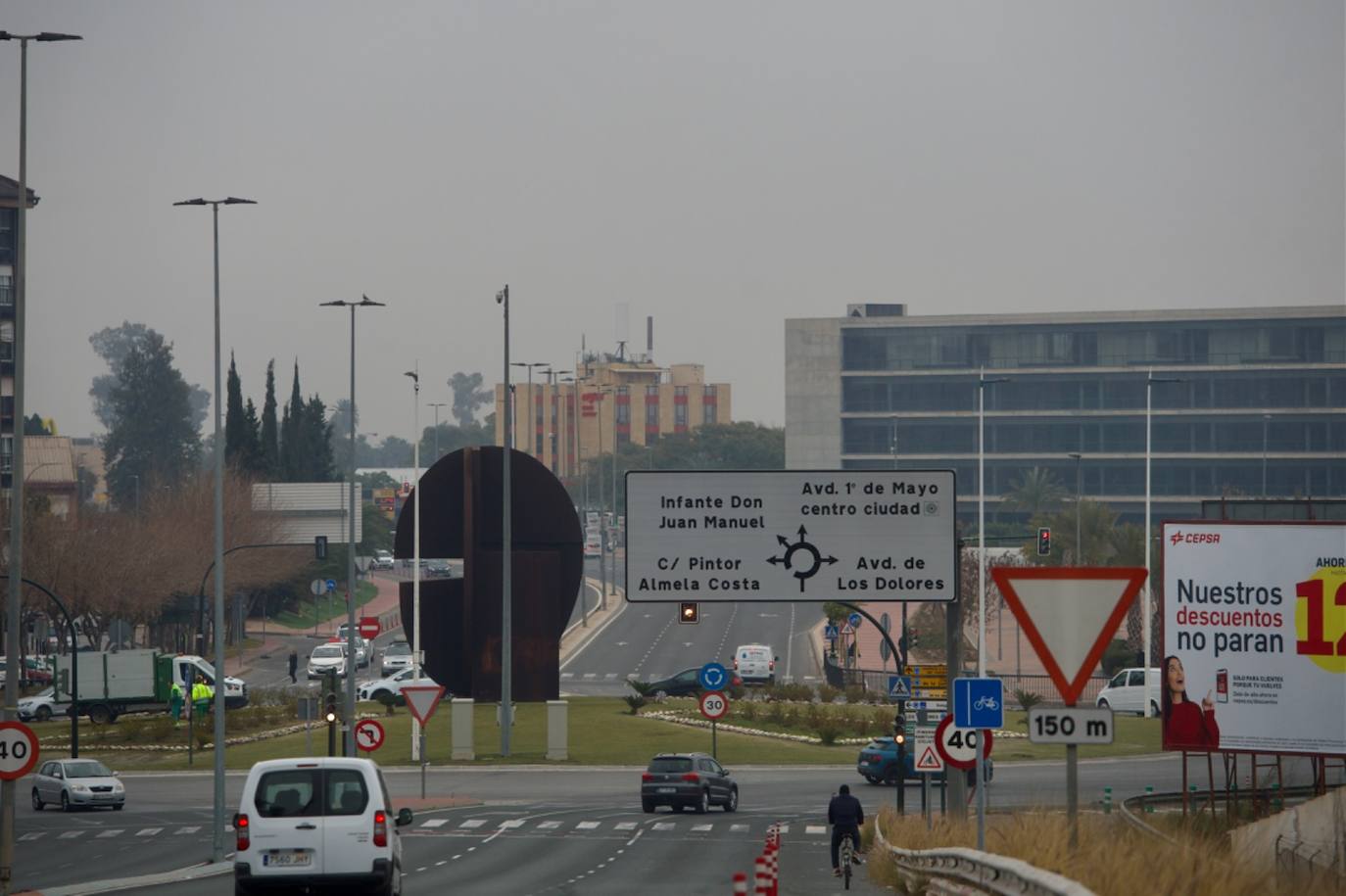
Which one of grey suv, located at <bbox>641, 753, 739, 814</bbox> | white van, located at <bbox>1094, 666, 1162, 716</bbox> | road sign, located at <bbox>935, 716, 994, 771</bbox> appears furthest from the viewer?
white van, located at <bbox>1094, 666, 1162, 716</bbox>

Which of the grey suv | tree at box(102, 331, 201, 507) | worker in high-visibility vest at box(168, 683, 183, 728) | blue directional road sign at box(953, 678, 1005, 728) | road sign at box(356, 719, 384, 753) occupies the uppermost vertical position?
tree at box(102, 331, 201, 507)

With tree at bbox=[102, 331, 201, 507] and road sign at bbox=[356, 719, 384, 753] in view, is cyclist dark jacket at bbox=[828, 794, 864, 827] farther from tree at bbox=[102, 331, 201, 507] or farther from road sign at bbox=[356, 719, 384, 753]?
tree at bbox=[102, 331, 201, 507]

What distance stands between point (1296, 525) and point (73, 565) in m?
61.5

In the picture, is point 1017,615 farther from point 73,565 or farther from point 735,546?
point 73,565

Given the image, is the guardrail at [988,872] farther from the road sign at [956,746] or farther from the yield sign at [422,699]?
the yield sign at [422,699]

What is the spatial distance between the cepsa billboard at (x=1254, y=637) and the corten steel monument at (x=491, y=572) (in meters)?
29.5

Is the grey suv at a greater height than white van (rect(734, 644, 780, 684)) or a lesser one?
greater

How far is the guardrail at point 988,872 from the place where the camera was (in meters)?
13.9

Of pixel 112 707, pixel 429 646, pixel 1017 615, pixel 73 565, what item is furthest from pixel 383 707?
pixel 1017 615

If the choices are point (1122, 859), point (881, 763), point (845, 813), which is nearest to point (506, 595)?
point (881, 763)

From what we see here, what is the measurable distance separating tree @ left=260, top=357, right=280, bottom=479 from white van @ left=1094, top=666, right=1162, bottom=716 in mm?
73017

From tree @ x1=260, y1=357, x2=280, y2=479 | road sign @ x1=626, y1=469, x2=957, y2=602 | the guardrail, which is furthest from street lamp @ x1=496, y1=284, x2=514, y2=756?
tree @ x1=260, y1=357, x2=280, y2=479

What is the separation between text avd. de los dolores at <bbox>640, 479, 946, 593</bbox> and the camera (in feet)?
79.5

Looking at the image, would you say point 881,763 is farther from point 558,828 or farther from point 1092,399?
point 1092,399
